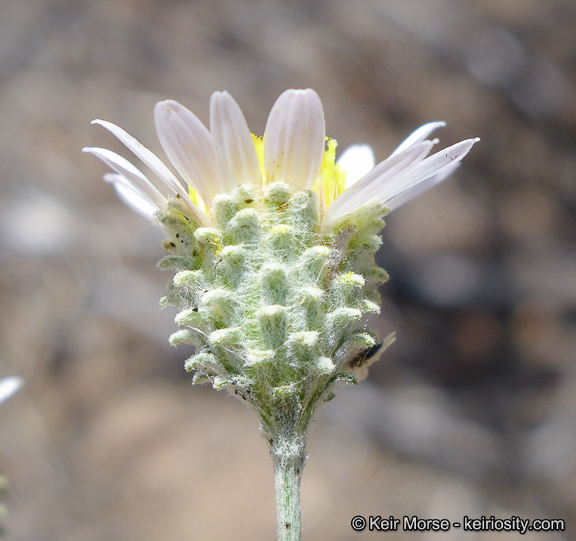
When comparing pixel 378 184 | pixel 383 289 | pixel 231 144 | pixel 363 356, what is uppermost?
pixel 383 289

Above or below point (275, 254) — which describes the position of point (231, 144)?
above

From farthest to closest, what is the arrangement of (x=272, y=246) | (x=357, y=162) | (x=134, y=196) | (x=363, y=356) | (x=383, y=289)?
(x=383, y=289) < (x=357, y=162) < (x=134, y=196) < (x=363, y=356) < (x=272, y=246)

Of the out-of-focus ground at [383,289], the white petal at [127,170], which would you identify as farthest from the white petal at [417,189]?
the out-of-focus ground at [383,289]

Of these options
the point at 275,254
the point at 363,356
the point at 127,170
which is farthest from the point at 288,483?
the point at 127,170

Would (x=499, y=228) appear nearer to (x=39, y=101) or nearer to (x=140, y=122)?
(x=140, y=122)

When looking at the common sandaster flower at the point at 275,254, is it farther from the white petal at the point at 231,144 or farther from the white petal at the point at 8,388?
the white petal at the point at 8,388

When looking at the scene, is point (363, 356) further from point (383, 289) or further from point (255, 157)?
point (383, 289)

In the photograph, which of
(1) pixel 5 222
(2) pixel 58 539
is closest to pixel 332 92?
(1) pixel 5 222
